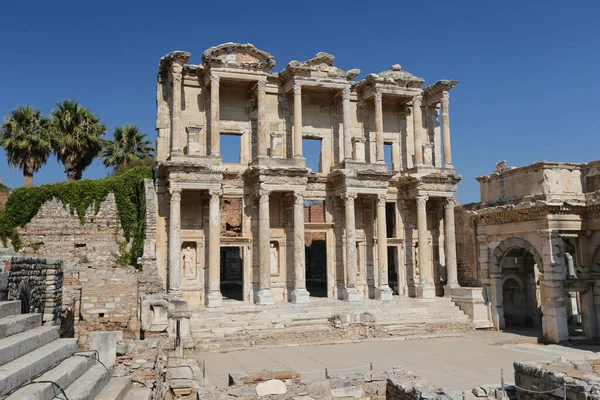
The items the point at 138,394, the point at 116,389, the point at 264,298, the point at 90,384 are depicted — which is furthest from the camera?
the point at 264,298

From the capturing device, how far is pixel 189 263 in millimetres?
24141

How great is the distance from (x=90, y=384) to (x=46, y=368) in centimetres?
67

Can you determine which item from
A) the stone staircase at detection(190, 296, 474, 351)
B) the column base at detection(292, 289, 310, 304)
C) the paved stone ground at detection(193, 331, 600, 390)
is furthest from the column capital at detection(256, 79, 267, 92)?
the paved stone ground at detection(193, 331, 600, 390)

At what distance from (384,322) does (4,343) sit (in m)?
17.0

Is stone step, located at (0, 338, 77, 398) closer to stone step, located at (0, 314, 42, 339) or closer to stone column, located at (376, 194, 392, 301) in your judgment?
stone step, located at (0, 314, 42, 339)

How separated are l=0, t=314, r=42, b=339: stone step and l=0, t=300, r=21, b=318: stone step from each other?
0.29 ft

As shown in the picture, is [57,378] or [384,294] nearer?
[57,378]

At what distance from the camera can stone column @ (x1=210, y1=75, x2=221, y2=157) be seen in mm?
23906

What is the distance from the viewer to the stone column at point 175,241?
2259 centimetres

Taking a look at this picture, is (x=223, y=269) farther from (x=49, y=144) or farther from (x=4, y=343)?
(x=4, y=343)

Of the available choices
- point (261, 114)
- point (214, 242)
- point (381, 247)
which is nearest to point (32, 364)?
point (214, 242)

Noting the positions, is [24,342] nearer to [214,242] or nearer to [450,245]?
[214,242]

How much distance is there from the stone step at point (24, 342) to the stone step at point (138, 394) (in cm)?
162

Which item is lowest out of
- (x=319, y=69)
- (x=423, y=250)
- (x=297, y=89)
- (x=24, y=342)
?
(x=24, y=342)
